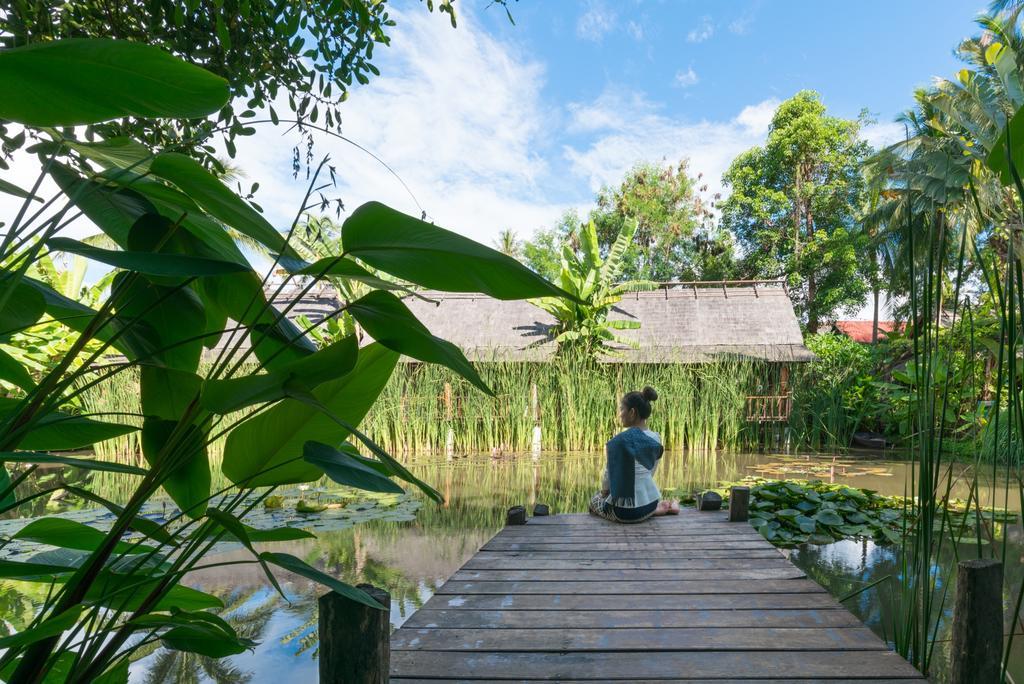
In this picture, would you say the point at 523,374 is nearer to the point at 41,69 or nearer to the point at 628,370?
the point at 628,370

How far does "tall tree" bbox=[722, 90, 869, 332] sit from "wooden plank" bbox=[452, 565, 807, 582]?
64.7 feet

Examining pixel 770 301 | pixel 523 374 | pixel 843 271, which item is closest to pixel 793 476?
pixel 523 374

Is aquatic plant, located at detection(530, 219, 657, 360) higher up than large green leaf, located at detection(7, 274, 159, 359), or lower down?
higher up

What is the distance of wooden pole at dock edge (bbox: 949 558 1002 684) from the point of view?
53.1 inches

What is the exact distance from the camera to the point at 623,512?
3535 mm

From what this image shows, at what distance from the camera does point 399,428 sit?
898 centimetres

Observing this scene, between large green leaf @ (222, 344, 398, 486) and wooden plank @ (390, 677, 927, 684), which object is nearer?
large green leaf @ (222, 344, 398, 486)

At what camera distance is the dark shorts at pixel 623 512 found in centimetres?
354

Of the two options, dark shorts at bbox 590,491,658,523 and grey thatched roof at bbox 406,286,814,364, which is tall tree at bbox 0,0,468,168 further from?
grey thatched roof at bbox 406,286,814,364

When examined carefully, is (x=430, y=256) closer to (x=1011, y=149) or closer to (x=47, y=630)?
(x=47, y=630)

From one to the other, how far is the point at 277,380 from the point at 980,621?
1603 millimetres

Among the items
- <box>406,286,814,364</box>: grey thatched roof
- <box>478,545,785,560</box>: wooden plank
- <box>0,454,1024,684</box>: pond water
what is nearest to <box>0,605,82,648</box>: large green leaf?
<box>0,454,1024,684</box>: pond water

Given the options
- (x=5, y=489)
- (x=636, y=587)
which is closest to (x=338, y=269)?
(x=5, y=489)

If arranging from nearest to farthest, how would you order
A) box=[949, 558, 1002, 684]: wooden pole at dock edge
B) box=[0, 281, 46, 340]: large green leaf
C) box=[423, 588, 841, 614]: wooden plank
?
1. box=[0, 281, 46, 340]: large green leaf
2. box=[949, 558, 1002, 684]: wooden pole at dock edge
3. box=[423, 588, 841, 614]: wooden plank
